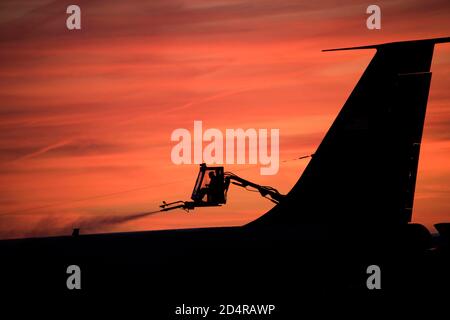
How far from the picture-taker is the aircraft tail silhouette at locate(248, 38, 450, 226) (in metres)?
15.0

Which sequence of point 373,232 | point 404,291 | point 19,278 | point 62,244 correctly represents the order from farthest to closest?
point 62,244 → point 19,278 → point 373,232 → point 404,291

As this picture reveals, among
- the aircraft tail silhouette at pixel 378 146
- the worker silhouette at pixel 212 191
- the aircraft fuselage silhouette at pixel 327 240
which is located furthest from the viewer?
the worker silhouette at pixel 212 191

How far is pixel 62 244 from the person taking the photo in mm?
17078

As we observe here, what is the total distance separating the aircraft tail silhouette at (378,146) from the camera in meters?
→ 15.0

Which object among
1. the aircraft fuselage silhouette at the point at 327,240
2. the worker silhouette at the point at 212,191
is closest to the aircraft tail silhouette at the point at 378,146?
the aircraft fuselage silhouette at the point at 327,240

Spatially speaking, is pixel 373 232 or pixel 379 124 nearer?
pixel 373 232

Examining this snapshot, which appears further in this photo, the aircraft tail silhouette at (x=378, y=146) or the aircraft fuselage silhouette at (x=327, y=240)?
the aircraft tail silhouette at (x=378, y=146)

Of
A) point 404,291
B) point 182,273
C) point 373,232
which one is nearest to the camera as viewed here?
point 404,291

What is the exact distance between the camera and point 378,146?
15242 millimetres

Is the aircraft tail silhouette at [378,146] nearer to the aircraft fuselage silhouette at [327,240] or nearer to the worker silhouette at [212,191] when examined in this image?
the aircraft fuselage silhouette at [327,240]

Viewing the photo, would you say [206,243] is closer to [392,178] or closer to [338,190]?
[338,190]

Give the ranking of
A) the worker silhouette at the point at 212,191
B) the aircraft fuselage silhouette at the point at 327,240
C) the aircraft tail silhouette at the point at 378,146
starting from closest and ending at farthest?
the aircraft fuselage silhouette at the point at 327,240
the aircraft tail silhouette at the point at 378,146
the worker silhouette at the point at 212,191

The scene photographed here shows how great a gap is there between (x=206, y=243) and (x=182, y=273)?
3.06ft
